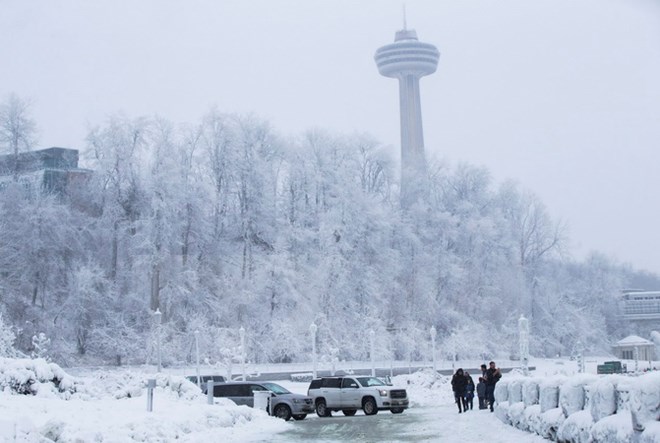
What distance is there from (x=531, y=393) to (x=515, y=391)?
9.29ft

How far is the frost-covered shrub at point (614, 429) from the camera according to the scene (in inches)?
576

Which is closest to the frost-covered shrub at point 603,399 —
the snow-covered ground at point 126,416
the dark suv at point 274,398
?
the snow-covered ground at point 126,416

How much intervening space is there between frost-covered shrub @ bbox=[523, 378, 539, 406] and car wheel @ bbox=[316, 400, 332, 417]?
13.9 metres

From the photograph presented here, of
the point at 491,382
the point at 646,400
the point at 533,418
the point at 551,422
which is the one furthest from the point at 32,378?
the point at 646,400

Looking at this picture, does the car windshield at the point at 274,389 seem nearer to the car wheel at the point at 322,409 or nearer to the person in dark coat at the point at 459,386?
the car wheel at the point at 322,409

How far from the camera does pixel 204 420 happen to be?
26.1 meters

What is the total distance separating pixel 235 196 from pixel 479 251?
66.5 ft

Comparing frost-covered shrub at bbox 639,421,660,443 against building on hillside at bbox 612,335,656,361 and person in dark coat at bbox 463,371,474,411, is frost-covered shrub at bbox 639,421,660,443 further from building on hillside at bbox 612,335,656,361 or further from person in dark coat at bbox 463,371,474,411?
building on hillside at bbox 612,335,656,361

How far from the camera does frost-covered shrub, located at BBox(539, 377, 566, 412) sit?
67.8 feet

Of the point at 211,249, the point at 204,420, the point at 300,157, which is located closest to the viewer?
the point at 204,420

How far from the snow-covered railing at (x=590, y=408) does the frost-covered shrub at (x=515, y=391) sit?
0.64ft

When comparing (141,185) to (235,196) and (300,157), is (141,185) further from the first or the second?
(300,157)

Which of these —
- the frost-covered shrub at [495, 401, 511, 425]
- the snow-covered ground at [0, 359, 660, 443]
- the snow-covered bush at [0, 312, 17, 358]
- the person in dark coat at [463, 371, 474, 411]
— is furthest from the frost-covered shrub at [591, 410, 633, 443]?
the snow-covered bush at [0, 312, 17, 358]

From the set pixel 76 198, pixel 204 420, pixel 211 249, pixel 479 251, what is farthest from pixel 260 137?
pixel 204 420
